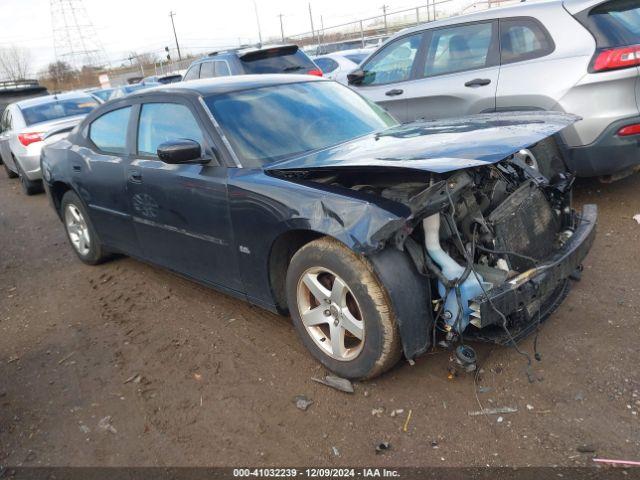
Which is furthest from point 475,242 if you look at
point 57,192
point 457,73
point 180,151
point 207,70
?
point 207,70

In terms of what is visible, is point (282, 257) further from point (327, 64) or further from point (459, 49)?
point (327, 64)

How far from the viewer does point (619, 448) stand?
7.58ft

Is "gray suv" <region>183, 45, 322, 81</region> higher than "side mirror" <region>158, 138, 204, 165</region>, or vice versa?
"gray suv" <region>183, 45, 322, 81</region>

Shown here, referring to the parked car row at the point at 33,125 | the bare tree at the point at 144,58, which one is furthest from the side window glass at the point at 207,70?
the bare tree at the point at 144,58

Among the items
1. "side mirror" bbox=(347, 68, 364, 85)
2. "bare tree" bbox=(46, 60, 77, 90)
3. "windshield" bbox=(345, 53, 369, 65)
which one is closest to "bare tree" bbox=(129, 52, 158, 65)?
"bare tree" bbox=(46, 60, 77, 90)

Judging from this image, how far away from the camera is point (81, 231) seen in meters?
5.32

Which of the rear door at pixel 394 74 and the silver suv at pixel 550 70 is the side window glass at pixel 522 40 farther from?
the rear door at pixel 394 74

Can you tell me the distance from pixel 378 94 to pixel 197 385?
169 inches

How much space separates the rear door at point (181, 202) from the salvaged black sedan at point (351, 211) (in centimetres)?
1

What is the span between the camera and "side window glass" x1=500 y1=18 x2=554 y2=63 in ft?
16.0

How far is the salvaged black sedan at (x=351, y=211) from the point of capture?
8.66 feet

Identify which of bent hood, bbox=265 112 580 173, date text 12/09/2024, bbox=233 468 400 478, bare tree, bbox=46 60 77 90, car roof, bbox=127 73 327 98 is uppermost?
bare tree, bbox=46 60 77 90

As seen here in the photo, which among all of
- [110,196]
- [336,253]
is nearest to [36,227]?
[110,196]

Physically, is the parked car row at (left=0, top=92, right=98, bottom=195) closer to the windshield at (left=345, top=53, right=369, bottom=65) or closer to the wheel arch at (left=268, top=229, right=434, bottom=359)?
the windshield at (left=345, top=53, right=369, bottom=65)
